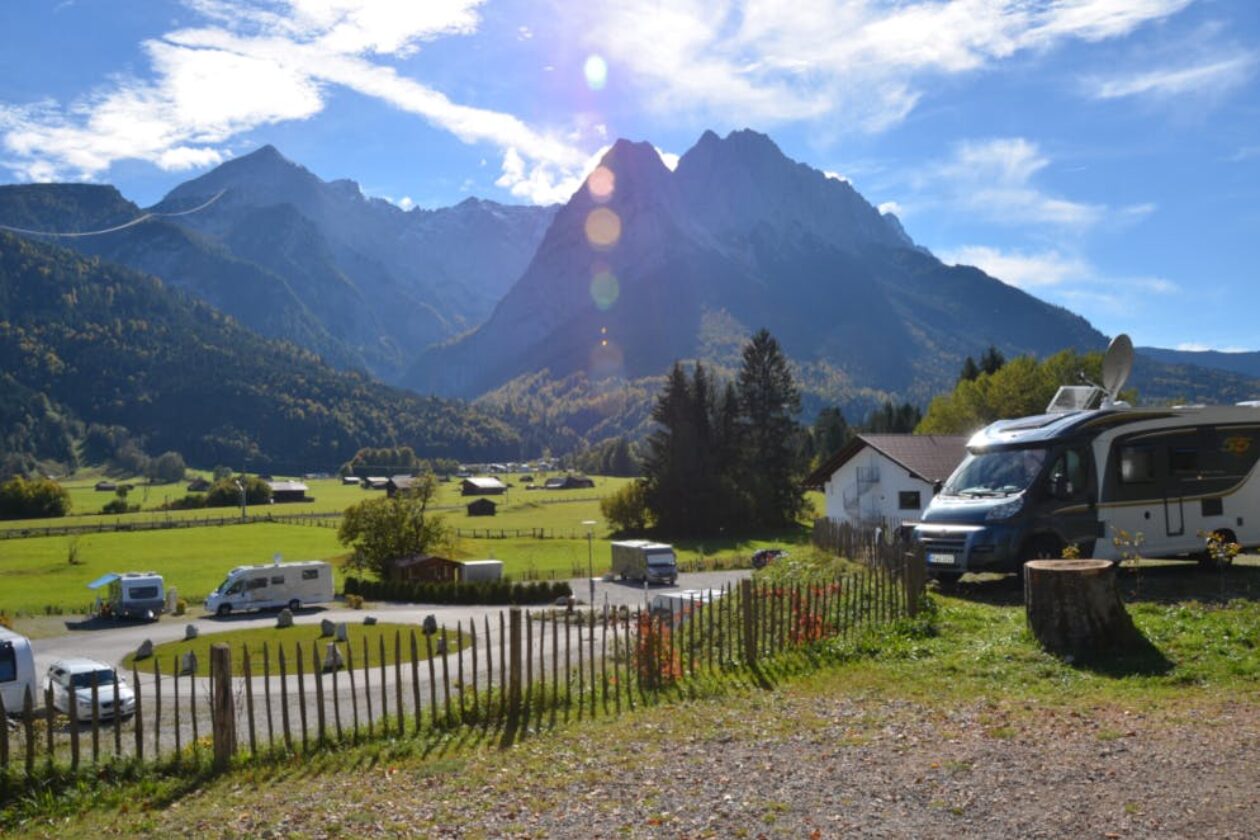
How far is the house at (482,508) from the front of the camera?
4580 inches

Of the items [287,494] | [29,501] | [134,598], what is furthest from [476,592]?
[287,494]

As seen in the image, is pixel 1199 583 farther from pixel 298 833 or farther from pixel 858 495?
pixel 858 495

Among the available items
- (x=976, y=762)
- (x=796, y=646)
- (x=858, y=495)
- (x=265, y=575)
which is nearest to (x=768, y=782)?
(x=976, y=762)

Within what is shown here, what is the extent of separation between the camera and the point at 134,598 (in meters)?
44.3

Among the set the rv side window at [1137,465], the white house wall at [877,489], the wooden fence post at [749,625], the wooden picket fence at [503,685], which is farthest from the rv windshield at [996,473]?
the white house wall at [877,489]

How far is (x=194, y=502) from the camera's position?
126m

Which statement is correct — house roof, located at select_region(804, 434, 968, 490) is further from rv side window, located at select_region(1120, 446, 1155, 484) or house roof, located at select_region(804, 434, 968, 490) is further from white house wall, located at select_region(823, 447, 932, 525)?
rv side window, located at select_region(1120, 446, 1155, 484)

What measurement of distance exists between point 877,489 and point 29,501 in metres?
111

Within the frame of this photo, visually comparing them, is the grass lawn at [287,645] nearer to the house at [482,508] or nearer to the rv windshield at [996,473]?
the rv windshield at [996,473]

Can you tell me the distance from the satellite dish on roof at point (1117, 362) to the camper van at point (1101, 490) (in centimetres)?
260

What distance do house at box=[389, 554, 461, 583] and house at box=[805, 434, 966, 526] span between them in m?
24.2

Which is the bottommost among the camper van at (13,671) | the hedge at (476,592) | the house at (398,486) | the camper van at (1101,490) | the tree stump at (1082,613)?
the hedge at (476,592)

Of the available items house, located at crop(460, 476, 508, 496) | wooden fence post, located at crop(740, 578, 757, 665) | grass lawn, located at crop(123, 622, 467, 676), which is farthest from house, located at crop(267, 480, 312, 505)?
wooden fence post, located at crop(740, 578, 757, 665)

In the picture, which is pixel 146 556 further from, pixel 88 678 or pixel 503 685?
pixel 503 685
